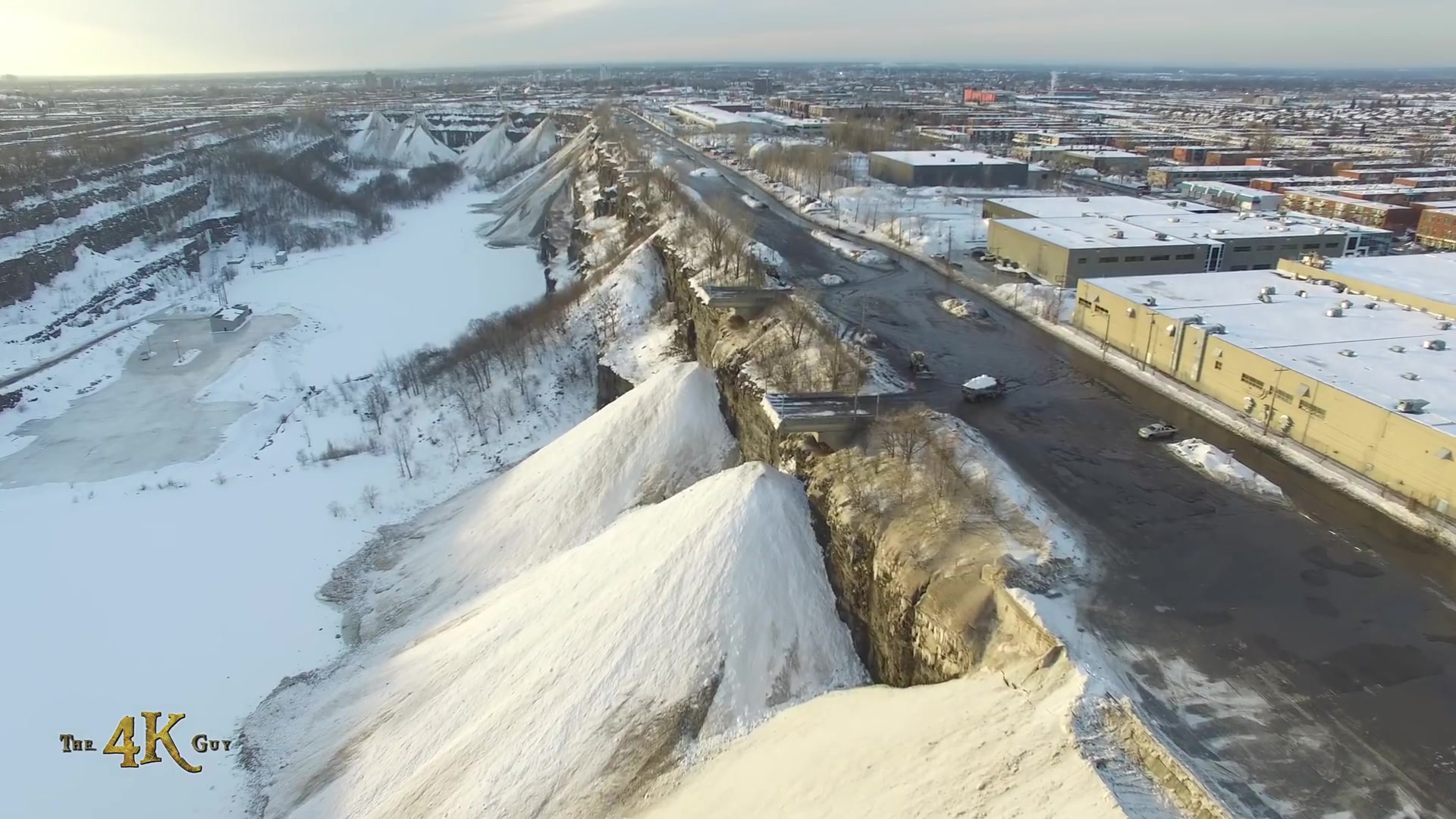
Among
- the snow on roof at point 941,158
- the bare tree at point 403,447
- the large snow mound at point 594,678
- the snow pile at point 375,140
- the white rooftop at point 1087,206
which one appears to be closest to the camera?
the large snow mound at point 594,678

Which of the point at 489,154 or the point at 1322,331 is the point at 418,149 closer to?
the point at 489,154

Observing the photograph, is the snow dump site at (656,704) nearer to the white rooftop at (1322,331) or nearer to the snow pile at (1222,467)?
the snow pile at (1222,467)

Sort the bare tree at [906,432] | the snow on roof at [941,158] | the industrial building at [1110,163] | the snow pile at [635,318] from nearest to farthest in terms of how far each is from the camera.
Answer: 1. the bare tree at [906,432]
2. the snow pile at [635,318]
3. the snow on roof at [941,158]
4. the industrial building at [1110,163]

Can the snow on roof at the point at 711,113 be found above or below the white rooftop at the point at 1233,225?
above

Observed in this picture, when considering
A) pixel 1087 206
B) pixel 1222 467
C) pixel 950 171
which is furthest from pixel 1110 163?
pixel 1222 467

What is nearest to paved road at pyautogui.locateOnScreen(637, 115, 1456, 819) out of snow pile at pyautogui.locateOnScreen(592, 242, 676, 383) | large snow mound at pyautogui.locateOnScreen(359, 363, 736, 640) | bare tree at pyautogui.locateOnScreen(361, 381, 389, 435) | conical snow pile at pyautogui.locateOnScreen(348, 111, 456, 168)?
large snow mound at pyautogui.locateOnScreen(359, 363, 736, 640)

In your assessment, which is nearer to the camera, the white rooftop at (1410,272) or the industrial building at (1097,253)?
the white rooftop at (1410,272)

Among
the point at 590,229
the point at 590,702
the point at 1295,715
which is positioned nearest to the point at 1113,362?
the point at 1295,715

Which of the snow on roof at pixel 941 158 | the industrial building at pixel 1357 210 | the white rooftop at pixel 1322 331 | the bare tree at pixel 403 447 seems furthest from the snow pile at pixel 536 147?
the white rooftop at pixel 1322 331
